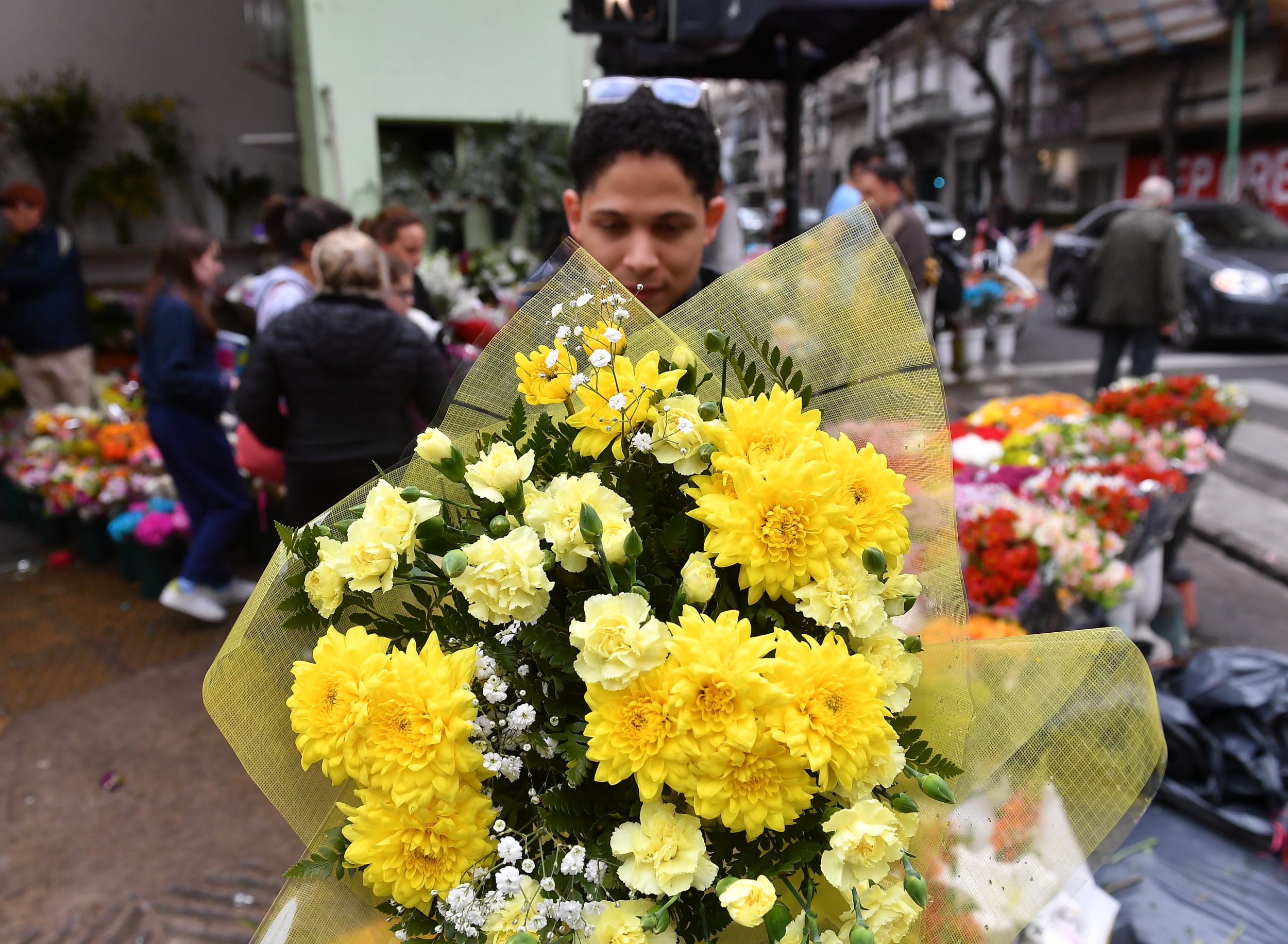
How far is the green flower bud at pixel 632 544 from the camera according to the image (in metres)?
0.82

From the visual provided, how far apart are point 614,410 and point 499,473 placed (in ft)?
0.42

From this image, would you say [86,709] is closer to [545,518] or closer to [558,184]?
[545,518]

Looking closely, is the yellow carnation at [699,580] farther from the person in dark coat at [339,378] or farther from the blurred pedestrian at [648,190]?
the person in dark coat at [339,378]

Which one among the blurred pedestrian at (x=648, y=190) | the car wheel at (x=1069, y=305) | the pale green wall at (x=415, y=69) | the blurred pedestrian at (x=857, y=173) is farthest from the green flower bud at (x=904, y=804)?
the car wheel at (x=1069, y=305)

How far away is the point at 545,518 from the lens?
0.87 meters

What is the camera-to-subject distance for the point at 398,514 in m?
0.88

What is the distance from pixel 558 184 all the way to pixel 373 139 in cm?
189

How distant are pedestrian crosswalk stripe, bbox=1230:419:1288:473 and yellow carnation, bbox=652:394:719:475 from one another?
7.36 metres

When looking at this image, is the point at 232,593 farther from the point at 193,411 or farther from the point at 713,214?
the point at 713,214

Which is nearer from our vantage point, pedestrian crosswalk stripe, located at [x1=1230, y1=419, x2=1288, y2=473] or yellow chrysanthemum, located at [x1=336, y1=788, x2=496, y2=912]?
yellow chrysanthemum, located at [x1=336, y1=788, x2=496, y2=912]

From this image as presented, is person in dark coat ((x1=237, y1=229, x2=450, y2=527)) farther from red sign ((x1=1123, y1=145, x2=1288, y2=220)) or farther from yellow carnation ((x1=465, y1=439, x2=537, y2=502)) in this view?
red sign ((x1=1123, y1=145, x2=1288, y2=220))

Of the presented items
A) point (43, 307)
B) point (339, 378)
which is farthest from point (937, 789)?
point (43, 307)

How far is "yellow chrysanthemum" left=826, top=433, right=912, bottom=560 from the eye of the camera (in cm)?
88

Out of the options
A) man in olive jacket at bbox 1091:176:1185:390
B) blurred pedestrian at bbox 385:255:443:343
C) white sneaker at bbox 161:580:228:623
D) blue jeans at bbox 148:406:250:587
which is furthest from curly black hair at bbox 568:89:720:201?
man in olive jacket at bbox 1091:176:1185:390
